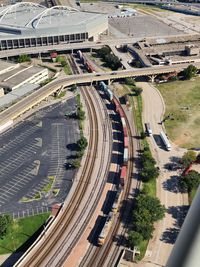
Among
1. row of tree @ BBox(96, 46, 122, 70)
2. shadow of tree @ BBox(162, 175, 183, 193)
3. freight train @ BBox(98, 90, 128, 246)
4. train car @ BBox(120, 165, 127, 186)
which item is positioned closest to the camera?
freight train @ BBox(98, 90, 128, 246)

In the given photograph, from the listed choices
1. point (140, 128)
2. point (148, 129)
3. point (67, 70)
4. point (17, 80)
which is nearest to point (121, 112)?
point (140, 128)

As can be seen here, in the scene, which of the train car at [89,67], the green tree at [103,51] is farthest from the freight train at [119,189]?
the green tree at [103,51]

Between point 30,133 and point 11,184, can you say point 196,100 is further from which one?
point 11,184

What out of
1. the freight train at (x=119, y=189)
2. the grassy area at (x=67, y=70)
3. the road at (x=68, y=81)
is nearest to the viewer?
the freight train at (x=119, y=189)

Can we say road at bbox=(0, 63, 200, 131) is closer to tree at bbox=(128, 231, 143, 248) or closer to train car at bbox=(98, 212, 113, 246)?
train car at bbox=(98, 212, 113, 246)

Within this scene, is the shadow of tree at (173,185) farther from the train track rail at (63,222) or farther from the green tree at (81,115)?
the green tree at (81,115)

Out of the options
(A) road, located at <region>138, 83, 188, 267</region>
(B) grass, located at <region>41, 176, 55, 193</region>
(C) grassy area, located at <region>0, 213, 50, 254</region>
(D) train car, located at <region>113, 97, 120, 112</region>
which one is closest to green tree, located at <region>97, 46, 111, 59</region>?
(D) train car, located at <region>113, 97, 120, 112</region>

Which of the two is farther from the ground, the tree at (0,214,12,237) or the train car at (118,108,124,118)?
the train car at (118,108,124,118)
